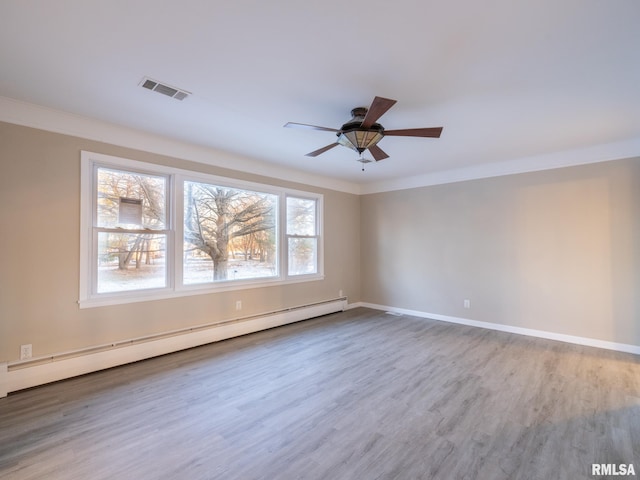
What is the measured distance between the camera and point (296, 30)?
72.1 inches

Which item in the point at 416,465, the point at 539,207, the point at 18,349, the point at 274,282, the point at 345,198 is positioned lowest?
the point at 416,465

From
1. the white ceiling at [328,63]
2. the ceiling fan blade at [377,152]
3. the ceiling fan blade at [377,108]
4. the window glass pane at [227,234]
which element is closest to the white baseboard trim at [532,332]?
the white ceiling at [328,63]

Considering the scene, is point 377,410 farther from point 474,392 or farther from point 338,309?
point 338,309

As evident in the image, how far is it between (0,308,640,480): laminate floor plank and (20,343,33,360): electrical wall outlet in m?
0.31

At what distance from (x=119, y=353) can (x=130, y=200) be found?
5.69 ft

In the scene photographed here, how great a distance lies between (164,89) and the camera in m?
2.53

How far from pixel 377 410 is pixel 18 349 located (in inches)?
131

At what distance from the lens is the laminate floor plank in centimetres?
182

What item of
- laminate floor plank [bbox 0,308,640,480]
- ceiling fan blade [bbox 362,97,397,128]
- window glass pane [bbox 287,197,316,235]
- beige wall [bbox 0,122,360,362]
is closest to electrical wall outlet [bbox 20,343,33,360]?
beige wall [bbox 0,122,360,362]

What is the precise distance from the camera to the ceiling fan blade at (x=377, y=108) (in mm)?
2050

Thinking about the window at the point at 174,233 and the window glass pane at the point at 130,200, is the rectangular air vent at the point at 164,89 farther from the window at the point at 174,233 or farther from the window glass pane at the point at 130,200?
the window glass pane at the point at 130,200

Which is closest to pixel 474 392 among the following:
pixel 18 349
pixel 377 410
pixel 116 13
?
pixel 377 410

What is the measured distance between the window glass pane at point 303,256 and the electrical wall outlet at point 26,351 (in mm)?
3319

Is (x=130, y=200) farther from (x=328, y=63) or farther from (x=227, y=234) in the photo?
(x=328, y=63)
